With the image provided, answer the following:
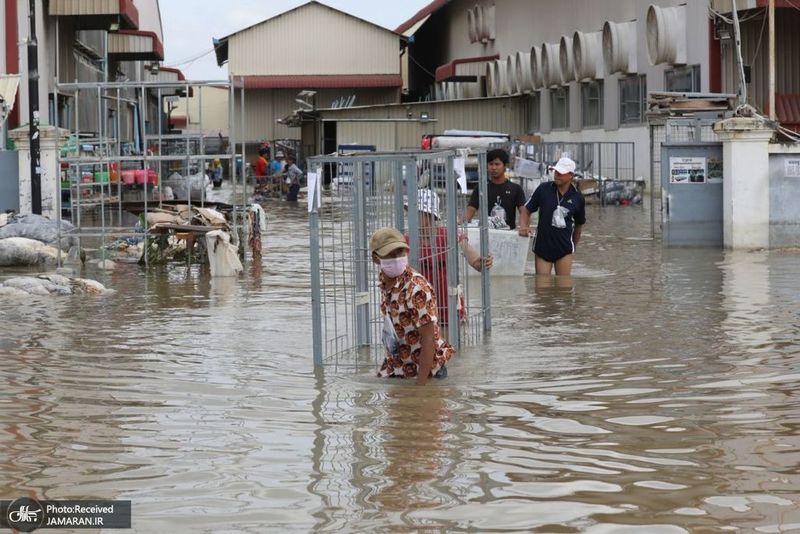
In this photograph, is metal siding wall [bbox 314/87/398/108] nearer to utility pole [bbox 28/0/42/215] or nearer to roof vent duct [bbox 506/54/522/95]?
roof vent duct [bbox 506/54/522/95]

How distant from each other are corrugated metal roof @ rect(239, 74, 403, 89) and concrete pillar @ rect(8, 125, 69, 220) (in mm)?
42242

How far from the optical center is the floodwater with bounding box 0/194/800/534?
6113 mm

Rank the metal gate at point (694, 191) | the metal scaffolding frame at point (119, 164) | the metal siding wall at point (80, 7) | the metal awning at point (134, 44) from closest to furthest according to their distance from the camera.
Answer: the metal scaffolding frame at point (119, 164) → the metal gate at point (694, 191) → the metal siding wall at point (80, 7) → the metal awning at point (134, 44)

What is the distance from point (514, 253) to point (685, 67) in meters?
19.5

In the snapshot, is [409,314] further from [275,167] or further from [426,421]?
[275,167]

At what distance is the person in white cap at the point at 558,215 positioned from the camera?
48.0ft

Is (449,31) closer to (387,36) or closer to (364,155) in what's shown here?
(387,36)

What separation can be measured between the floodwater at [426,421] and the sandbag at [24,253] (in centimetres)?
502

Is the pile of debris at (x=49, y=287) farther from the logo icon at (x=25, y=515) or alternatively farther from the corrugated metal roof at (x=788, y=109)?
the corrugated metal roof at (x=788, y=109)

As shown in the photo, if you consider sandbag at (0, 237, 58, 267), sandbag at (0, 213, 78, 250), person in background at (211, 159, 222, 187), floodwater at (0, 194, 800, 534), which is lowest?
floodwater at (0, 194, 800, 534)

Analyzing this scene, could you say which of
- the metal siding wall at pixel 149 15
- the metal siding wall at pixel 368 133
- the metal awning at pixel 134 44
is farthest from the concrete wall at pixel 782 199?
the metal siding wall at pixel 149 15

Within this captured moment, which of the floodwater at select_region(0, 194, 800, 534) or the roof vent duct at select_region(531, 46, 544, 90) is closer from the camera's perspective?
the floodwater at select_region(0, 194, 800, 534)

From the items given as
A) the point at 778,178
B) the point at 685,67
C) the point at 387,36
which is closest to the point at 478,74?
the point at 387,36

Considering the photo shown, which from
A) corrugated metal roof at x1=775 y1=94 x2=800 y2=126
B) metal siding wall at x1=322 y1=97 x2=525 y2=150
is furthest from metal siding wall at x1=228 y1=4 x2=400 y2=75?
corrugated metal roof at x1=775 y1=94 x2=800 y2=126
